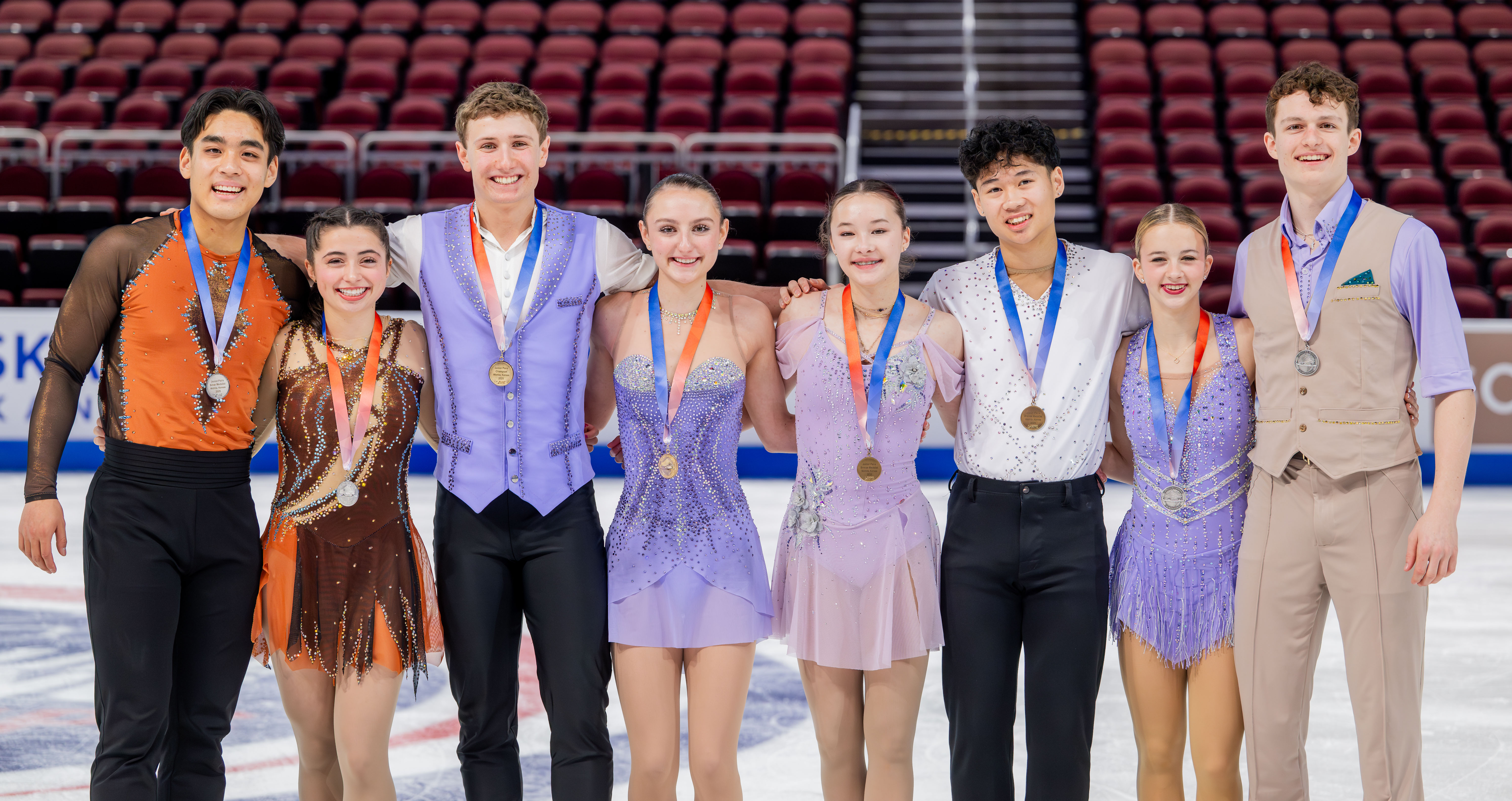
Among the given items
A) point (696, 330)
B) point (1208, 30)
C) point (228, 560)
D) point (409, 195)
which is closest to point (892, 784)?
point (696, 330)

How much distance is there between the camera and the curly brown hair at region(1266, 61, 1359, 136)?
102 inches

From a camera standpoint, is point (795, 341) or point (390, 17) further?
point (390, 17)

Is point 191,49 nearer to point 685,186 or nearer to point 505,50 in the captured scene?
point 505,50

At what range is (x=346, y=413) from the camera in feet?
8.47

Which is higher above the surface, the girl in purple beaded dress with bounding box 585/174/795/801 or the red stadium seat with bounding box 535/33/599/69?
the red stadium seat with bounding box 535/33/599/69

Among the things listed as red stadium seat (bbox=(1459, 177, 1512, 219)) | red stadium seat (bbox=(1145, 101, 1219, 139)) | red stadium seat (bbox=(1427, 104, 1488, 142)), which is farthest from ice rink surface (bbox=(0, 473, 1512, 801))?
red stadium seat (bbox=(1427, 104, 1488, 142))

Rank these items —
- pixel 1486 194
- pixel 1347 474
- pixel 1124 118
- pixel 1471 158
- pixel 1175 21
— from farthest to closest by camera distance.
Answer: pixel 1175 21 < pixel 1124 118 < pixel 1471 158 < pixel 1486 194 < pixel 1347 474

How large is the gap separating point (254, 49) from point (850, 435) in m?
9.52

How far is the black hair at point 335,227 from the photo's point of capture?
263cm

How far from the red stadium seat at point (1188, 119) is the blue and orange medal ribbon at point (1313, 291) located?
24.5 feet

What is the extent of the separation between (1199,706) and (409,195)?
707 centimetres

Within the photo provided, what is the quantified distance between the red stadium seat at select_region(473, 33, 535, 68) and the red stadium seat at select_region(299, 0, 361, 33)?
1.41 metres

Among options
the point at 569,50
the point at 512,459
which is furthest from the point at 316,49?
the point at 512,459

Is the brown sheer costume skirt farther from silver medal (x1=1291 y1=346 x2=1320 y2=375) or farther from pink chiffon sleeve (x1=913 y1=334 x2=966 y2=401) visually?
silver medal (x1=1291 y1=346 x2=1320 y2=375)
